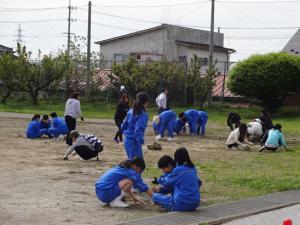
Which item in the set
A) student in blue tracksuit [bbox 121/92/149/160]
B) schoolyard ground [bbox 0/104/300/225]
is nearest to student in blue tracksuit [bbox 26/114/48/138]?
schoolyard ground [bbox 0/104/300/225]

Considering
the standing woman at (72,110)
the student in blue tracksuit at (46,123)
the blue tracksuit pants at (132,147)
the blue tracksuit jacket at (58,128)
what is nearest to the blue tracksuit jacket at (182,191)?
the blue tracksuit pants at (132,147)

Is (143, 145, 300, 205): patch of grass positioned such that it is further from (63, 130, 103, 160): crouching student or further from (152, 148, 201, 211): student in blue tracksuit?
(63, 130, 103, 160): crouching student

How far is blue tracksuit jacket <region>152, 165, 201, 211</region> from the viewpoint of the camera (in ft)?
29.8

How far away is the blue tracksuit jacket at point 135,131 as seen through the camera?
11070 mm

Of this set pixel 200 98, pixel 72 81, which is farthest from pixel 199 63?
pixel 72 81

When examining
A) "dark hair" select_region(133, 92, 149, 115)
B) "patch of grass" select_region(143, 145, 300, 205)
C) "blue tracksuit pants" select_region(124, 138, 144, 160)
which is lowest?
"patch of grass" select_region(143, 145, 300, 205)

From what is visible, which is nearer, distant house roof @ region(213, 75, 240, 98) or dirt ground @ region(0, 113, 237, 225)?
dirt ground @ region(0, 113, 237, 225)

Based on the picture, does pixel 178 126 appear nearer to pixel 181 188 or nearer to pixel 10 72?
pixel 181 188

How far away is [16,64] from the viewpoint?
4219cm

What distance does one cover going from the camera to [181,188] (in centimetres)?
917

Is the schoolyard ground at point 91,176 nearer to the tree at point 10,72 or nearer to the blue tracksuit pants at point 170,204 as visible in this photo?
the blue tracksuit pants at point 170,204

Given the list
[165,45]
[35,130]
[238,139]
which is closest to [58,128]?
[35,130]

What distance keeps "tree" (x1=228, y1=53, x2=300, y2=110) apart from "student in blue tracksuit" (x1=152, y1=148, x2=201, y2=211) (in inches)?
984

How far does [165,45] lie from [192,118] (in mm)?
34114
